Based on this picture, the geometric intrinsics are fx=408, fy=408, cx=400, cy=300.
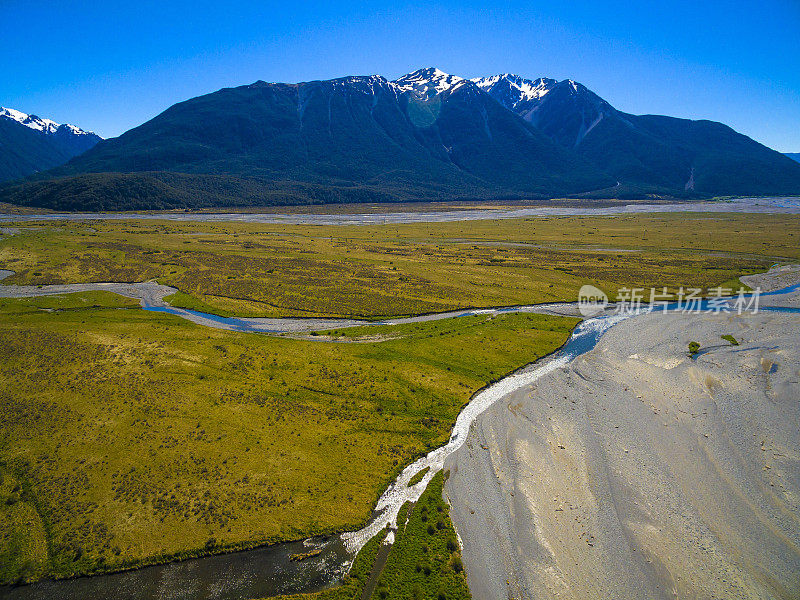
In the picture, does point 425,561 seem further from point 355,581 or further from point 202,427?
point 202,427

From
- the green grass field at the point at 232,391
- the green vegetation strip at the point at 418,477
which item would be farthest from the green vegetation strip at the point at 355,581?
the green vegetation strip at the point at 418,477

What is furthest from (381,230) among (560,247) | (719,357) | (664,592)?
(664,592)

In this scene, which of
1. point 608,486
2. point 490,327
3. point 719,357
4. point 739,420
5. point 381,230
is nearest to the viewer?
point 608,486

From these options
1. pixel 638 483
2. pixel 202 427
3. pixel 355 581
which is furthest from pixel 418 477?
pixel 202 427

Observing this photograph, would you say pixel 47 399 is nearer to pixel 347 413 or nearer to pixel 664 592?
pixel 347 413

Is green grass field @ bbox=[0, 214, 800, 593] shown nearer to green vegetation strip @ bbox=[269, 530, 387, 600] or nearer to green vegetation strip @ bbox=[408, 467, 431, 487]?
→ green vegetation strip @ bbox=[408, 467, 431, 487]

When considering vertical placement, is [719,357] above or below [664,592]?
above
